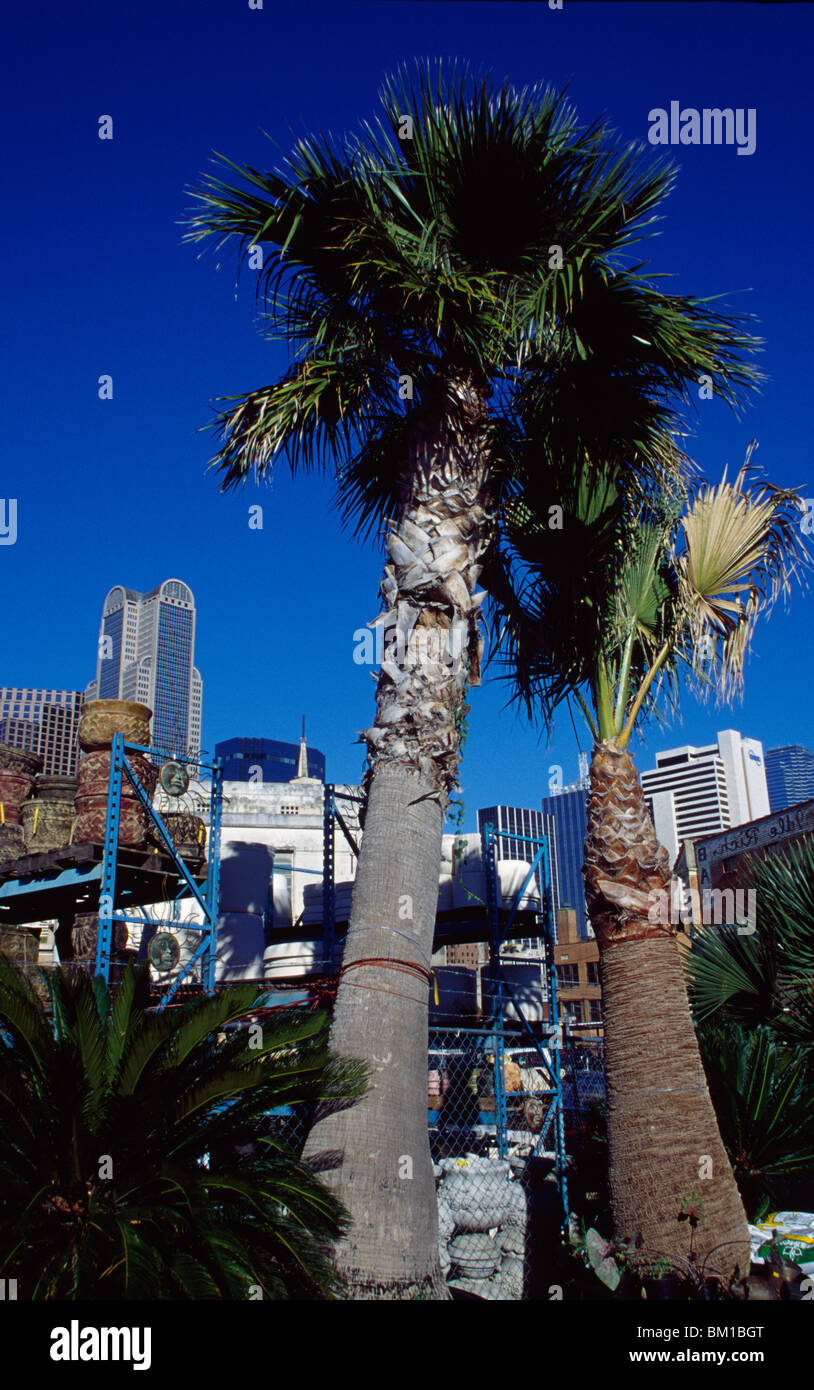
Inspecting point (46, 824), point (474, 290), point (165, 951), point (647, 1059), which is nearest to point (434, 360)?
point (474, 290)

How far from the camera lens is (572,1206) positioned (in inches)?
332

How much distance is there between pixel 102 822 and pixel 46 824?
4.20 m

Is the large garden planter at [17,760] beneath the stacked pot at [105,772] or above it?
above

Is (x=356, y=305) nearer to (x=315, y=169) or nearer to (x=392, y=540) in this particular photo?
(x=315, y=169)

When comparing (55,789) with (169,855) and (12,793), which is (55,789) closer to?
(12,793)

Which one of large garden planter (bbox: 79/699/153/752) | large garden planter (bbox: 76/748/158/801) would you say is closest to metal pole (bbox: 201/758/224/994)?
large garden planter (bbox: 76/748/158/801)

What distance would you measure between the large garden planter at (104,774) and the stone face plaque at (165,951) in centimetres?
160

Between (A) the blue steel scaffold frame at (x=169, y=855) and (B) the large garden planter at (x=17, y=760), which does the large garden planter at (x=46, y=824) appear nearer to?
(B) the large garden planter at (x=17, y=760)

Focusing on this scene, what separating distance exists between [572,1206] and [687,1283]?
2.37 m

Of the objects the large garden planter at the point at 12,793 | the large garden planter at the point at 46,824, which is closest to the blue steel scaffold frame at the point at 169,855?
the large garden planter at the point at 46,824

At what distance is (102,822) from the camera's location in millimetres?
11477

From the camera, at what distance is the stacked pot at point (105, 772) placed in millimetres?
11344

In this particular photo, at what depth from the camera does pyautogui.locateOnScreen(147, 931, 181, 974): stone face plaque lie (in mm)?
11141
